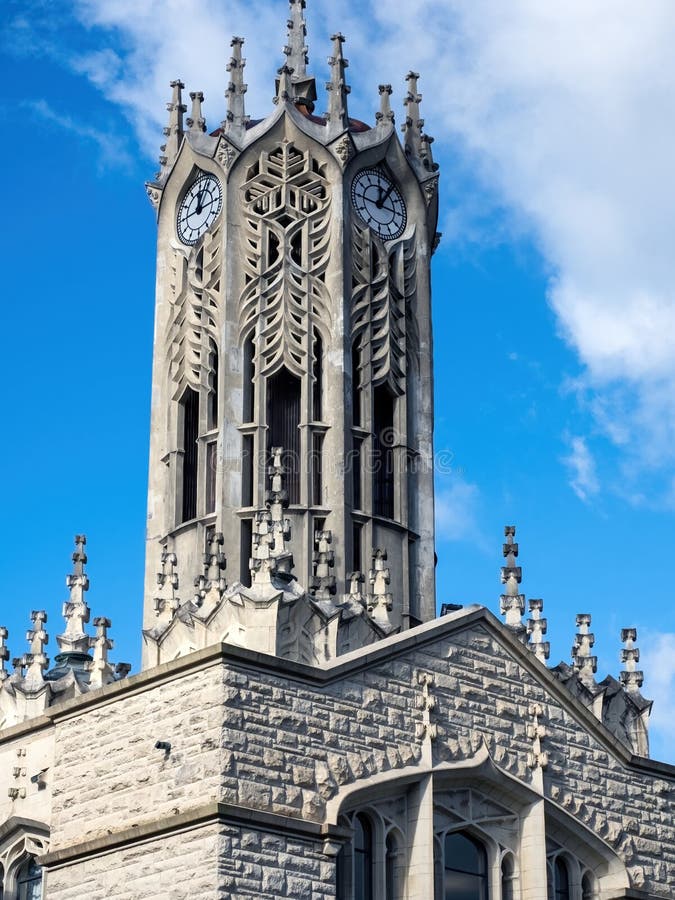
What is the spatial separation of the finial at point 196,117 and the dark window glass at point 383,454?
8.99m

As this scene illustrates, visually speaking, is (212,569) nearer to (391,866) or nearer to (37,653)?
(37,653)

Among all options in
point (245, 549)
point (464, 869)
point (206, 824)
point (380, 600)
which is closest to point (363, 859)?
point (464, 869)

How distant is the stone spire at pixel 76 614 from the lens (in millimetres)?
42469

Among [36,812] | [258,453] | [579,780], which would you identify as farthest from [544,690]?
[258,453]

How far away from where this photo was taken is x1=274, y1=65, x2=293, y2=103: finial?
176 ft

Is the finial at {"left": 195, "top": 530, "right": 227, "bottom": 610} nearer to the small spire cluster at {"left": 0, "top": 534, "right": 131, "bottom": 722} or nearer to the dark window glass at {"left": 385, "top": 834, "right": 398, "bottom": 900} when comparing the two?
the small spire cluster at {"left": 0, "top": 534, "right": 131, "bottom": 722}

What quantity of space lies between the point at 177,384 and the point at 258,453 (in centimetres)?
424

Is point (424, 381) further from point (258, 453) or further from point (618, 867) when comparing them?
point (618, 867)

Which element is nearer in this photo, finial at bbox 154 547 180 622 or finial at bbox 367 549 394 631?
finial at bbox 154 547 180 622

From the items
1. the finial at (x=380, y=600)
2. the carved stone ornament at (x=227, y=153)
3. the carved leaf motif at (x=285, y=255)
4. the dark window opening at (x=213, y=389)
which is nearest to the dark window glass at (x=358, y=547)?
the finial at (x=380, y=600)

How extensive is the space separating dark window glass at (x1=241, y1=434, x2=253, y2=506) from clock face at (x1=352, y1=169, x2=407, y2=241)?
7.19 m

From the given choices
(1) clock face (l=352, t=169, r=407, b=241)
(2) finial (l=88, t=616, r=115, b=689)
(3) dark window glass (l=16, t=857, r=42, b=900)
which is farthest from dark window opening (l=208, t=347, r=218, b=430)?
(3) dark window glass (l=16, t=857, r=42, b=900)

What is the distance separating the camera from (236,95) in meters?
54.2

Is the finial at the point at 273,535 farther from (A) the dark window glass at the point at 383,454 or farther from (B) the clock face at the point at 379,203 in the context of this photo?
(B) the clock face at the point at 379,203
